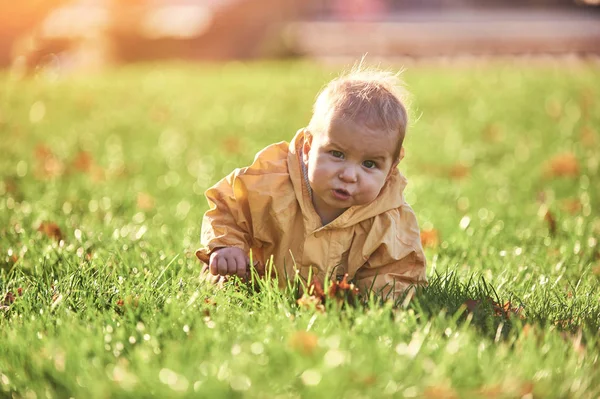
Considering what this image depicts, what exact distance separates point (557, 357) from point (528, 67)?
9.36 metres

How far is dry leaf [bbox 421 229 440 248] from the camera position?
3922 mm

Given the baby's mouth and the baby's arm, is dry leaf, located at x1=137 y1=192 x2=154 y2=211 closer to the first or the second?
the baby's arm

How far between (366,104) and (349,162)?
8.7 inches

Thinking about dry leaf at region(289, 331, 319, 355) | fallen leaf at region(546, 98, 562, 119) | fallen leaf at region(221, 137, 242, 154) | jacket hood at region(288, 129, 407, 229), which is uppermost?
jacket hood at region(288, 129, 407, 229)

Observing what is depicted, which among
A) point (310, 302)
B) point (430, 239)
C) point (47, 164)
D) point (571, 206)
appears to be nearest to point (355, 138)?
point (310, 302)

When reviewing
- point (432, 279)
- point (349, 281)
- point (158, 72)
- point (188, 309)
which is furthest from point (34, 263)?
point (158, 72)

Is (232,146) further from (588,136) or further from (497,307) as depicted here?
(497,307)

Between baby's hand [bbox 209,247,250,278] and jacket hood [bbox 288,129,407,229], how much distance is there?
1.00 ft

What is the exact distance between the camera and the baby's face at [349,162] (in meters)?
2.79

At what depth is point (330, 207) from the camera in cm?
304

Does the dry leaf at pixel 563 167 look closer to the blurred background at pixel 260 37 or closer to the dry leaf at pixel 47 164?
the dry leaf at pixel 47 164

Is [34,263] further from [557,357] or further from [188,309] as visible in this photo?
[557,357]

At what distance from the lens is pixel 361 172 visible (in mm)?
2836

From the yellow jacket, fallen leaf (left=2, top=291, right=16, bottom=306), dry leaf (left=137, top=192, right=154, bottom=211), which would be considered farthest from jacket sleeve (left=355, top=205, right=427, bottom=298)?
dry leaf (left=137, top=192, right=154, bottom=211)
